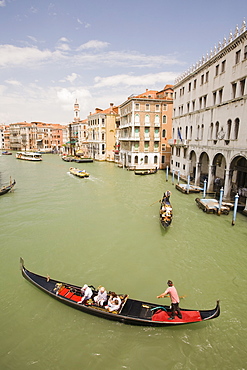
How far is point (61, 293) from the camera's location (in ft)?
26.7

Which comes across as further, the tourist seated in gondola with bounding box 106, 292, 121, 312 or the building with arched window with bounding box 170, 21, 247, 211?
the building with arched window with bounding box 170, 21, 247, 211

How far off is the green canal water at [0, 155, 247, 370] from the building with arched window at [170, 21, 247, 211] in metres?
4.87

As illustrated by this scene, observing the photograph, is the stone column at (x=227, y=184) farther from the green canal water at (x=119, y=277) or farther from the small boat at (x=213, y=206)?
the green canal water at (x=119, y=277)

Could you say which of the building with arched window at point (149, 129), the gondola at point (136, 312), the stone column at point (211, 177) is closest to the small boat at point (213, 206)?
the stone column at point (211, 177)

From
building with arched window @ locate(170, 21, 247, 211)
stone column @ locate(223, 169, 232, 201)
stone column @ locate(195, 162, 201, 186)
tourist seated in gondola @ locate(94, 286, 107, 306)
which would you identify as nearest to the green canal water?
tourist seated in gondola @ locate(94, 286, 107, 306)

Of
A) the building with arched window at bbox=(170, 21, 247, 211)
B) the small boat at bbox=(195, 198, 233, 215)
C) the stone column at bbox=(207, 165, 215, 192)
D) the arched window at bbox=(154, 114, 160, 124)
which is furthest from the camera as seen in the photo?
the arched window at bbox=(154, 114, 160, 124)

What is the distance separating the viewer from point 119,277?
31.4 feet

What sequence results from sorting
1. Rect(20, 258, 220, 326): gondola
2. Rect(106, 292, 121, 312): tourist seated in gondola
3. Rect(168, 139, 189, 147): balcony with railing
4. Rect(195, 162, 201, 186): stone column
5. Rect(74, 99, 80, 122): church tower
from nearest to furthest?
Rect(20, 258, 220, 326): gondola
Rect(106, 292, 121, 312): tourist seated in gondola
Rect(195, 162, 201, 186): stone column
Rect(168, 139, 189, 147): balcony with railing
Rect(74, 99, 80, 122): church tower

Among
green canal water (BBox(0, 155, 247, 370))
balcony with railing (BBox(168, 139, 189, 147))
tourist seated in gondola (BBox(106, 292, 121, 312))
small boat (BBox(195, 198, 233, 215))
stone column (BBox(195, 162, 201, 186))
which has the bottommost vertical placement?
green canal water (BBox(0, 155, 247, 370))

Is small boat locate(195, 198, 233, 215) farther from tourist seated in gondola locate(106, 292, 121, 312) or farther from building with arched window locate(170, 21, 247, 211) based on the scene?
tourist seated in gondola locate(106, 292, 121, 312)

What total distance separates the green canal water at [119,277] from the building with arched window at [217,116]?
16.0 ft

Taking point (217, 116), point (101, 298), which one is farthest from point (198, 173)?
point (101, 298)

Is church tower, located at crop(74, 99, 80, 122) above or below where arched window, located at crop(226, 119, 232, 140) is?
above

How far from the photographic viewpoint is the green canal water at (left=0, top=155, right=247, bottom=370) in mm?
6414
